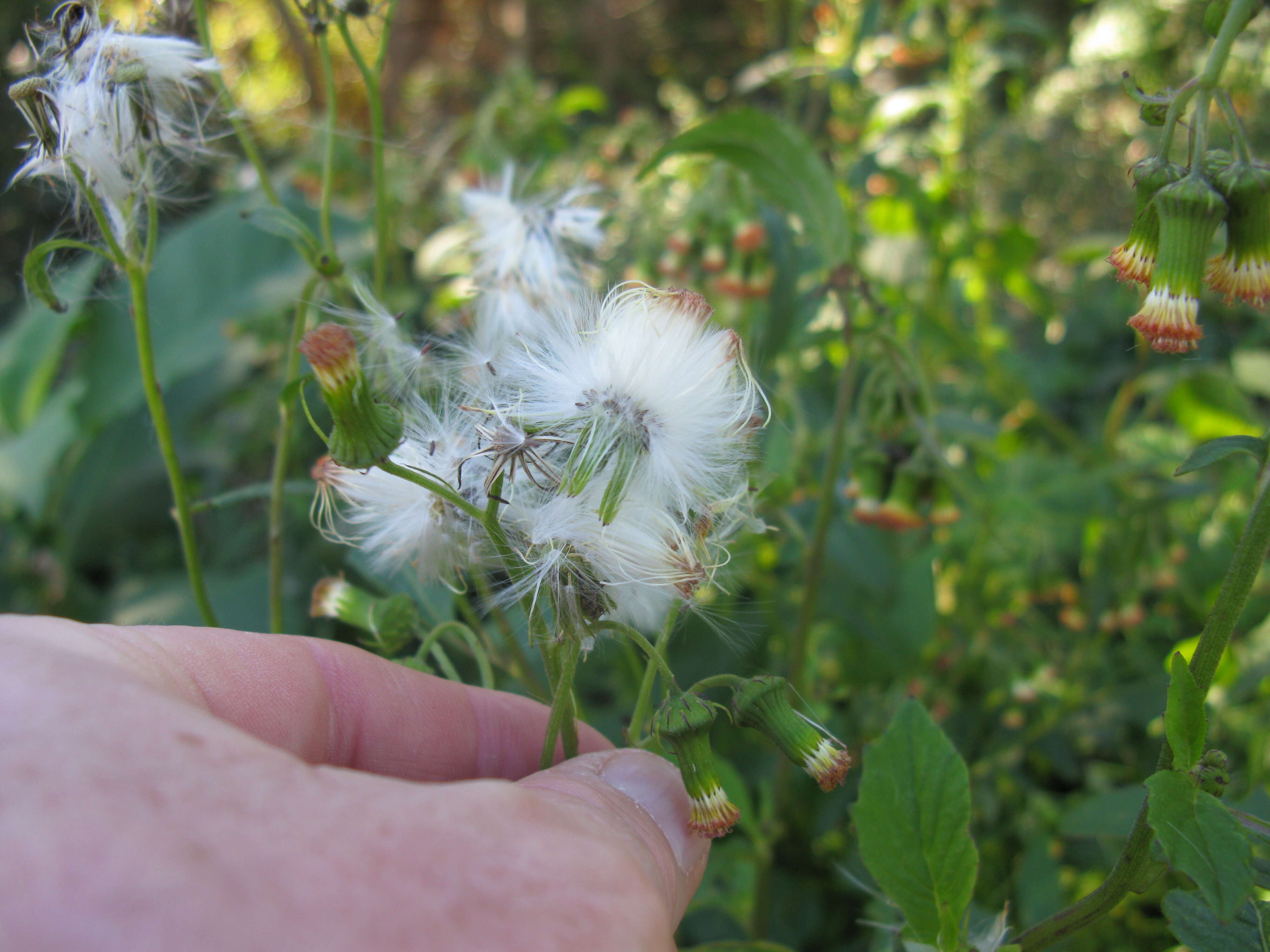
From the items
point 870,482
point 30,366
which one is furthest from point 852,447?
point 30,366

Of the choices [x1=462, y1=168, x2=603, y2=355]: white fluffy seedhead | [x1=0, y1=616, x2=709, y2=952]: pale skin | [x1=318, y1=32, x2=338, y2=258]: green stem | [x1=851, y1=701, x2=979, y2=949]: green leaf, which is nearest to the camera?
[x1=0, y1=616, x2=709, y2=952]: pale skin

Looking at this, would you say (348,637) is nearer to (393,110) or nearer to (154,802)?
(154,802)

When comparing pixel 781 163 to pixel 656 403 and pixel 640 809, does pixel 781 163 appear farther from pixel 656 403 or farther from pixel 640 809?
pixel 640 809

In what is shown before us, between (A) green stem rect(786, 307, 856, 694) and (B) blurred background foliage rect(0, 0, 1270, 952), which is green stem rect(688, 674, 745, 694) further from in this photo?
(A) green stem rect(786, 307, 856, 694)

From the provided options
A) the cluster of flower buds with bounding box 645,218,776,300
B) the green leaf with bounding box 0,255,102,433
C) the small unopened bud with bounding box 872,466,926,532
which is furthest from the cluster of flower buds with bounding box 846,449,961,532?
the green leaf with bounding box 0,255,102,433

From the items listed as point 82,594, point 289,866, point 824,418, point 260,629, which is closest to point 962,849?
point 289,866

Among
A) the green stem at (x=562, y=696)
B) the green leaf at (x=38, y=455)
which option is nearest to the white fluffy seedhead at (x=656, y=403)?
the green stem at (x=562, y=696)
